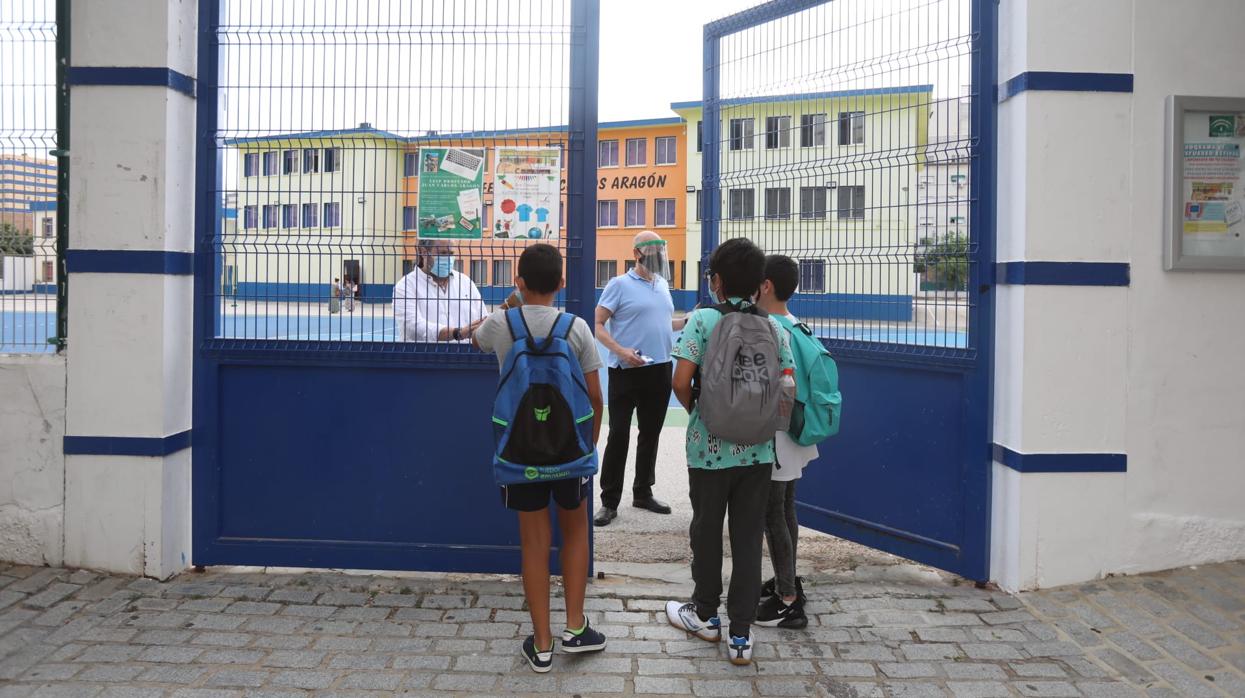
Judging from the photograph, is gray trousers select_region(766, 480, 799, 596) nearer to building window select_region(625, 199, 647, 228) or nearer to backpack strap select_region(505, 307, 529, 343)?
backpack strap select_region(505, 307, 529, 343)

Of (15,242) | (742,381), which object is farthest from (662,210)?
(742,381)

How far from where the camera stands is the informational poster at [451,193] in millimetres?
5105

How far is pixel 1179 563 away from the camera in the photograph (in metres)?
5.10

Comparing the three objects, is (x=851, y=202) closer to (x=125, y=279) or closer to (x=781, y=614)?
(x=781, y=614)

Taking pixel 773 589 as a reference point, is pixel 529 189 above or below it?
above

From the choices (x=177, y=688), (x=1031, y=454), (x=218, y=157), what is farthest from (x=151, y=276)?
(x=1031, y=454)

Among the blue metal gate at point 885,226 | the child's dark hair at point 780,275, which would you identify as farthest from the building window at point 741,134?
the child's dark hair at point 780,275

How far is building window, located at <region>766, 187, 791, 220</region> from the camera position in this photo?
241 inches

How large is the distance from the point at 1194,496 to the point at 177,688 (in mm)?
5012

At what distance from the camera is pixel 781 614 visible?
4609 millimetres

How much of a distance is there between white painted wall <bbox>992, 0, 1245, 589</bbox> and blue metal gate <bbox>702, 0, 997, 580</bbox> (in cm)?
17

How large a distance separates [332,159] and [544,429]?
2272 millimetres

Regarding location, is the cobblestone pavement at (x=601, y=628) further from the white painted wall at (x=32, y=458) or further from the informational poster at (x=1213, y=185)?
the informational poster at (x=1213, y=185)

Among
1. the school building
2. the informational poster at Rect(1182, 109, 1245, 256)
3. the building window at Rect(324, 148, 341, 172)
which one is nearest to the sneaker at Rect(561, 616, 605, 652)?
the school building
